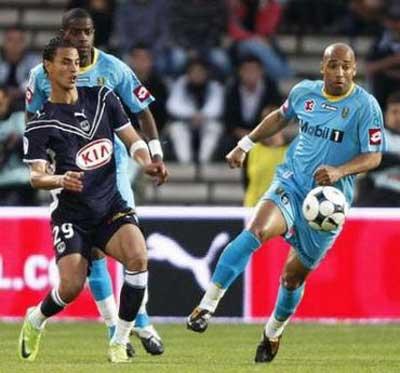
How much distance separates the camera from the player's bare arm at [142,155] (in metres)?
11.5

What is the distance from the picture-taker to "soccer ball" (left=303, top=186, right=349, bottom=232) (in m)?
11.8

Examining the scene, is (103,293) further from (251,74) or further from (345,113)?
(251,74)

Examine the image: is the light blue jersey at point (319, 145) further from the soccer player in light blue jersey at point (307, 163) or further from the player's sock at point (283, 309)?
the player's sock at point (283, 309)

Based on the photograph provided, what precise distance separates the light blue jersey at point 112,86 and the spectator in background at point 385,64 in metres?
7.15

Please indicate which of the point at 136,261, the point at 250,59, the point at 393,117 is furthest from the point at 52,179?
the point at 250,59

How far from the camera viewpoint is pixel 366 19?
68.4 ft

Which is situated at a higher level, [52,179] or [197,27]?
[52,179]

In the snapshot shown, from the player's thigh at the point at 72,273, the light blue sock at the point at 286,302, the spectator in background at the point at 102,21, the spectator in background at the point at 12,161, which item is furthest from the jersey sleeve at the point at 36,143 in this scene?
the spectator in background at the point at 102,21

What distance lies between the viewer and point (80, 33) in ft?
39.4

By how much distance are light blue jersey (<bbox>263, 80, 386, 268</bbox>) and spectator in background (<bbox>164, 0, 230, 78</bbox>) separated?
308 inches

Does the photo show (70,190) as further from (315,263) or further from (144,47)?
(144,47)

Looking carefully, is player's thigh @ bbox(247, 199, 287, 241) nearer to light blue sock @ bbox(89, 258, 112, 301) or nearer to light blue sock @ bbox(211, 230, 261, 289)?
light blue sock @ bbox(211, 230, 261, 289)

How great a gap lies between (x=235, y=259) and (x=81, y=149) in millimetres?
1247

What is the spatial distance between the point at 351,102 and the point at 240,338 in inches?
117
